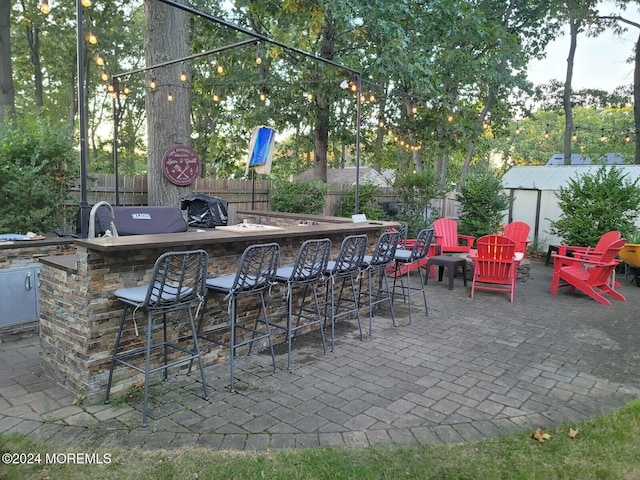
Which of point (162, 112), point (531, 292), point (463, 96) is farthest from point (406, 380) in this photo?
point (463, 96)

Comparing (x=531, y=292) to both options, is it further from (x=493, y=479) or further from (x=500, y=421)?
(x=493, y=479)

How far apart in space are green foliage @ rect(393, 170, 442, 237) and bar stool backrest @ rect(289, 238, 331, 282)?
6145mm

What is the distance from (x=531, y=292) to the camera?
289 inches

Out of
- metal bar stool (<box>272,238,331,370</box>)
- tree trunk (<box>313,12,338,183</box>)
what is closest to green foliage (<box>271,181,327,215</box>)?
tree trunk (<box>313,12,338,183</box>)

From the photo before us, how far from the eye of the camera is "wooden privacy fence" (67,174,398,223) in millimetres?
6930

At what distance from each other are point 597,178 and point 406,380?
23.7 ft

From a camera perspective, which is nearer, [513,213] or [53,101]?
[513,213]

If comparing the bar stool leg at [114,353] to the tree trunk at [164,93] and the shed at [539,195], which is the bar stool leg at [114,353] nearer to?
the tree trunk at [164,93]

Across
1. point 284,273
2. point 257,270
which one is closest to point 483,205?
point 284,273

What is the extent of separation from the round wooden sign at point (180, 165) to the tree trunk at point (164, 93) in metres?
0.07

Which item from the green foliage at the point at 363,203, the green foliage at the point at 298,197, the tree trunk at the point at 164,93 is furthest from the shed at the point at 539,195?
the tree trunk at the point at 164,93

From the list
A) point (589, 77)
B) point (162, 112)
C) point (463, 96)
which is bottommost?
point (162, 112)

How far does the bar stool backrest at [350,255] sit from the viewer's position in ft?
14.8

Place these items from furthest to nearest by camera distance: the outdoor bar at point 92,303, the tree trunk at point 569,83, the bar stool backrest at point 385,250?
the tree trunk at point 569,83 < the bar stool backrest at point 385,250 < the outdoor bar at point 92,303
